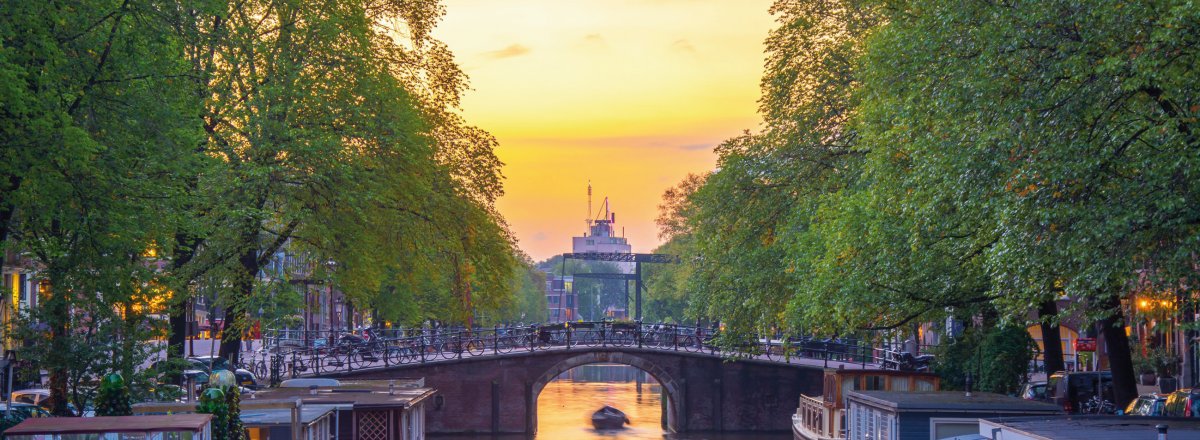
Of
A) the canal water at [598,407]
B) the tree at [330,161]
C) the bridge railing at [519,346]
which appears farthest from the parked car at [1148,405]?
the canal water at [598,407]

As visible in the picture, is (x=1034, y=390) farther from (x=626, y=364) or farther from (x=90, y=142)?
→ (x=90, y=142)

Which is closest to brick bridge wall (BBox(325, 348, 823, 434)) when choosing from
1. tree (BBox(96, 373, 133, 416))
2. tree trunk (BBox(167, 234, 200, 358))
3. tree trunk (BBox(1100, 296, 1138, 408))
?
tree trunk (BBox(167, 234, 200, 358))

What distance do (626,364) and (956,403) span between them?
3269 cm

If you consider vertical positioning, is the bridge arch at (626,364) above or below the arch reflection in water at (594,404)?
above

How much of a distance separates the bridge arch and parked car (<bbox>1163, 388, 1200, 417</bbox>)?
30383 mm

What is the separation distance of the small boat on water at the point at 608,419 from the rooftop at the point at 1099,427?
127ft

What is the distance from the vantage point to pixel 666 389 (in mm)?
58594

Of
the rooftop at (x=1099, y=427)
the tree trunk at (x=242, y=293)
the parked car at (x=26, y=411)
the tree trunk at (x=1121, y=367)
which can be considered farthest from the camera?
the tree trunk at (x=242, y=293)

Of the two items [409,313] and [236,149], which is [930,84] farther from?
[409,313]

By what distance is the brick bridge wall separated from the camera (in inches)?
2205

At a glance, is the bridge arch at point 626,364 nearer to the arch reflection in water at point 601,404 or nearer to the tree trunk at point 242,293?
the arch reflection in water at point 601,404

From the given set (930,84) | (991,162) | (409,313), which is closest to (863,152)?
(930,84)

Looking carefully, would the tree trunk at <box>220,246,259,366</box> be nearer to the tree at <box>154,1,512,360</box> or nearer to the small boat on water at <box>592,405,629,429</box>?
the tree at <box>154,1,512,360</box>

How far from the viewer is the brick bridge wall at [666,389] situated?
56000 millimetres
